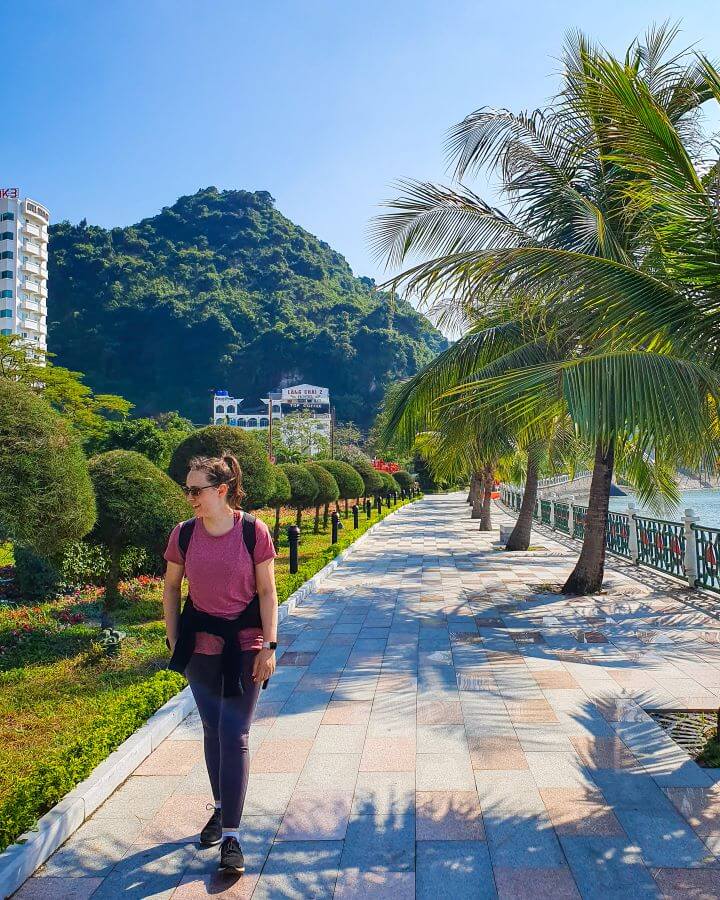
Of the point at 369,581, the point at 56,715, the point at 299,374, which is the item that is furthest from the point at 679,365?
the point at 299,374

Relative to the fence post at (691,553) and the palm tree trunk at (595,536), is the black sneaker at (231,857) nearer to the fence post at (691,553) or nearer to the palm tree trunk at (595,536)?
the palm tree trunk at (595,536)

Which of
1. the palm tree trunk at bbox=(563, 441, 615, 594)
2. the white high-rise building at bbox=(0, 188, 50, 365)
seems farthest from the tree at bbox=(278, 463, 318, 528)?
the white high-rise building at bbox=(0, 188, 50, 365)

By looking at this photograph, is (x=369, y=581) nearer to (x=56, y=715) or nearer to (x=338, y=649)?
(x=338, y=649)

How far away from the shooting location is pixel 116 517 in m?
6.64

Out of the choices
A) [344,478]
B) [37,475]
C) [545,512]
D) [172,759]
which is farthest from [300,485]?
[172,759]

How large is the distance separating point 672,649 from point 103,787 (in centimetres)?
504

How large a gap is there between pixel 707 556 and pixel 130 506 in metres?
7.16

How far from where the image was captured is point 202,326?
111438mm

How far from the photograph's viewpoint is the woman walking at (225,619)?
2.80m

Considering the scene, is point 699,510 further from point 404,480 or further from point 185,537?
point 404,480

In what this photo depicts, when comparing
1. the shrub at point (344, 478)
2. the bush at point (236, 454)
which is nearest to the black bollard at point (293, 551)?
the bush at point (236, 454)

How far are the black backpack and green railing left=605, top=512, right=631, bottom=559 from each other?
10466 mm

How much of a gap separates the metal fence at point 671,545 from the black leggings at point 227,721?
24.3 feet

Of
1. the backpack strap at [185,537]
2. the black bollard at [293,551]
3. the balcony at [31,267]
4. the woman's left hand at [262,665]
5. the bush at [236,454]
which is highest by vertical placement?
the balcony at [31,267]
